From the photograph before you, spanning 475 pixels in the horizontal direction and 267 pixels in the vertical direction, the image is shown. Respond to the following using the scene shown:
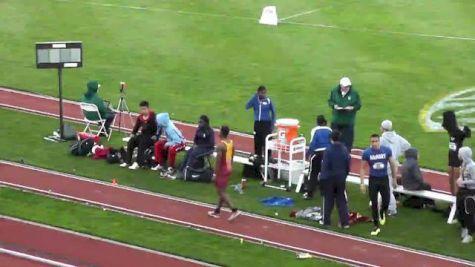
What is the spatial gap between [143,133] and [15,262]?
5462 mm

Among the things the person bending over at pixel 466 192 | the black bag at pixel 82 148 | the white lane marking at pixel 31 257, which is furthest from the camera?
the black bag at pixel 82 148

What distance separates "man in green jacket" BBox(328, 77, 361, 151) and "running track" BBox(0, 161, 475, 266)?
2904 mm

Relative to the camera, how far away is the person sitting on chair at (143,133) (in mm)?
21781

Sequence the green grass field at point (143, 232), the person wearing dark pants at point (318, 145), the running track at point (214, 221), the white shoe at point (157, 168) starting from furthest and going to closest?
the white shoe at point (157, 168) < the person wearing dark pants at point (318, 145) < the running track at point (214, 221) < the green grass field at point (143, 232)

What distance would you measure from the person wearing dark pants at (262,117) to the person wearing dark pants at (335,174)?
3290 millimetres

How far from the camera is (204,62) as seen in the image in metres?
30.5

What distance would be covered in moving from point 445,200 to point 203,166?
4709 millimetres

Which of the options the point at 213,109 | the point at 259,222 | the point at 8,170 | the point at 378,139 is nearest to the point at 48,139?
the point at 8,170

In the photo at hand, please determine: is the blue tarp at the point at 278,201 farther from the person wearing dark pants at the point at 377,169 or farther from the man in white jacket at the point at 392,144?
the person wearing dark pants at the point at 377,169

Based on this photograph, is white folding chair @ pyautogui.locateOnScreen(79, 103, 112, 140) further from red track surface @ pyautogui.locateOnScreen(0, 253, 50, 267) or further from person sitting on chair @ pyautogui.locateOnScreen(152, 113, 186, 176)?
red track surface @ pyautogui.locateOnScreen(0, 253, 50, 267)

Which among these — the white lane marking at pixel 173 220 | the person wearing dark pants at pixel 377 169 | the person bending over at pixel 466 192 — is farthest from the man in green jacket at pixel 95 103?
the person bending over at pixel 466 192

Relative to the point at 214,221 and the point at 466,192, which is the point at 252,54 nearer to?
the point at 214,221

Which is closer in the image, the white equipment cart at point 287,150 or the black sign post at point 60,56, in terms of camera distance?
the white equipment cart at point 287,150

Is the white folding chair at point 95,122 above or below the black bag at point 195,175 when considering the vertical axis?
above
